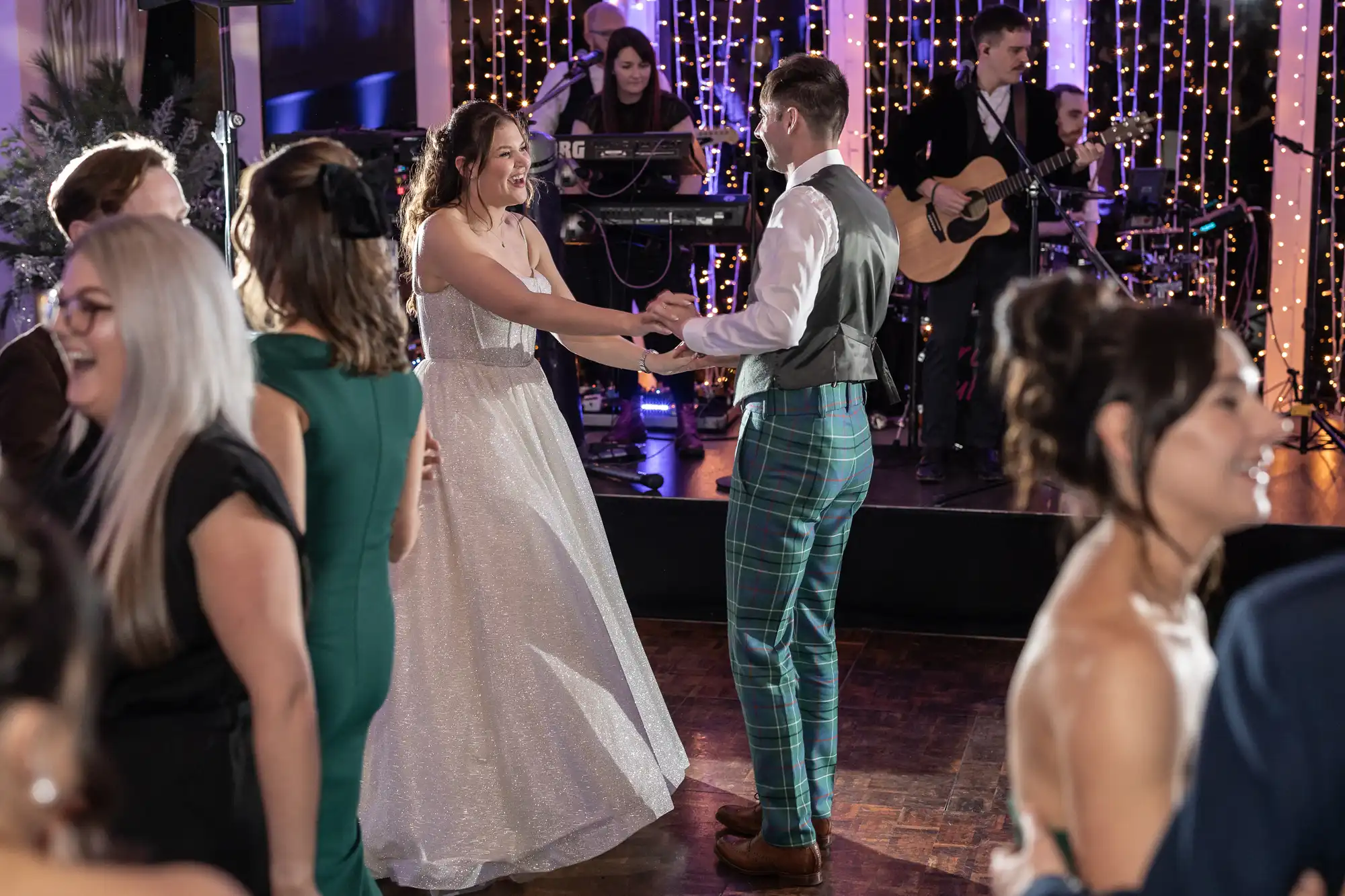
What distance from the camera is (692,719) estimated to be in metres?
3.90

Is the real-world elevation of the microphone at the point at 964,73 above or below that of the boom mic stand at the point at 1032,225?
Result: above

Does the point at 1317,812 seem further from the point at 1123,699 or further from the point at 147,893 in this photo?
the point at 147,893

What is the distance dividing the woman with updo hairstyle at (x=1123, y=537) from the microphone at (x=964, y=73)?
362 centimetres

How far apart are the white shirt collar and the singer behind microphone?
294 cm

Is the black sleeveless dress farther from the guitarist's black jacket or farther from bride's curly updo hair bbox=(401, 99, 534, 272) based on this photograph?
the guitarist's black jacket

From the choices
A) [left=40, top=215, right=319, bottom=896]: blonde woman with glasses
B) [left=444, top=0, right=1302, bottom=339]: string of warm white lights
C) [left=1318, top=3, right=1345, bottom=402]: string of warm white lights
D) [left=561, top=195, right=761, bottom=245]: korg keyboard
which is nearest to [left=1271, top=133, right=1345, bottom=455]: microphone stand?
[left=1318, top=3, right=1345, bottom=402]: string of warm white lights

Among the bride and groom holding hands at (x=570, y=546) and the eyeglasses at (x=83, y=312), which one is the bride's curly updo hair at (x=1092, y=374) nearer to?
the eyeglasses at (x=83, y=312)

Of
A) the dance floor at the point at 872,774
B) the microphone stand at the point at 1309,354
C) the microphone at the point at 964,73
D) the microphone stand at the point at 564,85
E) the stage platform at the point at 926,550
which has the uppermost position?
the microphone stand at the point at 564,85

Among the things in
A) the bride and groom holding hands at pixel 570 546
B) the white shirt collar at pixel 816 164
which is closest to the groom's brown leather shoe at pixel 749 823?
the bride and groom holding hands at pixel 570 546

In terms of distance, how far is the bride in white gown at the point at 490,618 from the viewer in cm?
286

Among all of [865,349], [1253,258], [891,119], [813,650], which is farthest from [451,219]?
[1253,258]

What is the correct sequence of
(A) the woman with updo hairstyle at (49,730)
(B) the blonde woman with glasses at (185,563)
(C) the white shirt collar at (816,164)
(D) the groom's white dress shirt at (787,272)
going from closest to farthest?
1. (A) the woman with updo hairstyle at (49,730)
2. (B) the blonde woman with glasses at (185,563)
3. (D) the groom's white dress shirt at (787,272)
4. (C) the white shirt collar at (816,164)

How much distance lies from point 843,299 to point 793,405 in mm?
225

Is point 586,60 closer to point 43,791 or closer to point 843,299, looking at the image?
point 843,299
